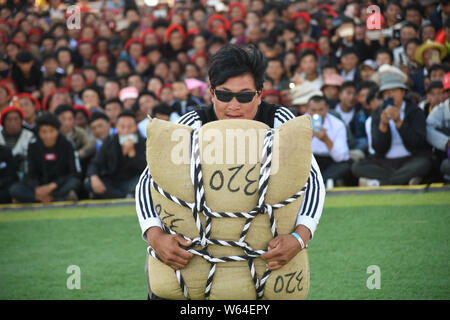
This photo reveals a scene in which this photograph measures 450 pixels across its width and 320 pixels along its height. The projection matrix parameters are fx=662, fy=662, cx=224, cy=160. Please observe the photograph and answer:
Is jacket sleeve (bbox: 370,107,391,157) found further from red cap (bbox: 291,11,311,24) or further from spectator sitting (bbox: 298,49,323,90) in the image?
red cap (bbox: 291,11,311,24)

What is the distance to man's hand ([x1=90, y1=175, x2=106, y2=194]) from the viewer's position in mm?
8148

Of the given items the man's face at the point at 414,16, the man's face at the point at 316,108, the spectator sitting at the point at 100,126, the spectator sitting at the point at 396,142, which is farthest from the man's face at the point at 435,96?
the spectator sitting at the point at 100,126

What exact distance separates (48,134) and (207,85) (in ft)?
8.16

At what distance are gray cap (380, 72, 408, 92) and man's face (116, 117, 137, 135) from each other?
120 inches

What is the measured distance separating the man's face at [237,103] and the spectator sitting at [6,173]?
6.24m

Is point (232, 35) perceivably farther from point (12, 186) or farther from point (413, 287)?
point (413, 287)

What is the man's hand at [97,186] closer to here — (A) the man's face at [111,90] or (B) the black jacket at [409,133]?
(A) the man's face at [111,90]

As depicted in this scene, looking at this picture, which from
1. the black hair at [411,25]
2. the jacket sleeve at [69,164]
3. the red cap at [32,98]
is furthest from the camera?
the red cap at [32,98]

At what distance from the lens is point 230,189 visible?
2428mm

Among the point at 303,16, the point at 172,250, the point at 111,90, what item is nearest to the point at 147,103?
the point at 111,90

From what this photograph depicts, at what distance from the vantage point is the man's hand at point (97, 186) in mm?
8148

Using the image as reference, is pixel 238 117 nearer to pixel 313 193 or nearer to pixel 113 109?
pixel 313 193

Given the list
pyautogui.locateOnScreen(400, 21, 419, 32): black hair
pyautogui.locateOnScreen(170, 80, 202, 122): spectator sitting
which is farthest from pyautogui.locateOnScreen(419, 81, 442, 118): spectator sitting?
pyautogui.locateOnScreen(170, 80, 202, 122): spectator sitting

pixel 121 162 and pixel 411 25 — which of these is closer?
pixel 121 162
